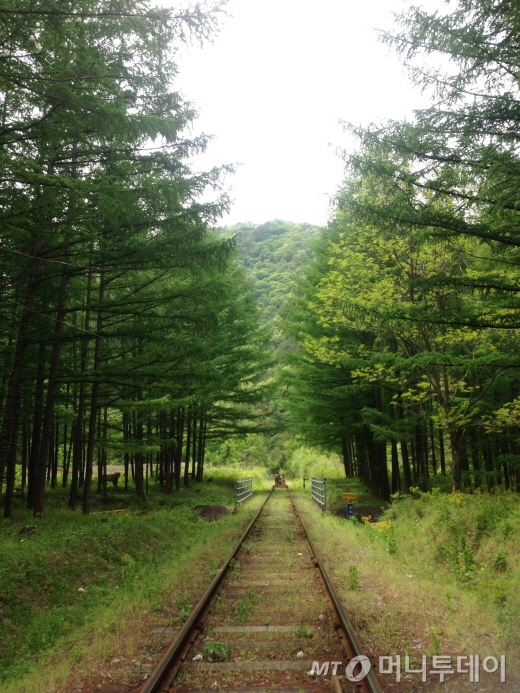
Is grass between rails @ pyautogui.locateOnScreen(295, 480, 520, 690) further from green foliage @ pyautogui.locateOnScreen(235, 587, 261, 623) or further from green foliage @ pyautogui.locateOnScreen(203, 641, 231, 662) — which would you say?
green foliage @ pyautogui.locateOnScreen(203, 641, 231, 662)

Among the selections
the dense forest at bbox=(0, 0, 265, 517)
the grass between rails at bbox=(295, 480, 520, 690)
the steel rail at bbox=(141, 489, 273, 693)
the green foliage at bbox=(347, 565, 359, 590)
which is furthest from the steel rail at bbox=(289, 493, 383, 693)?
the dense forest at bbox=(0, 0, 265, 517)

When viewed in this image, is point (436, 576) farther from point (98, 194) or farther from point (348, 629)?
point (98, 194)

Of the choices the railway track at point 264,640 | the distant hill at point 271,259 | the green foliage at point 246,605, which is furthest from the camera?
the distant hill at point 271,259

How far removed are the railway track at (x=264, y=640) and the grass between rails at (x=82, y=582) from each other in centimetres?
59

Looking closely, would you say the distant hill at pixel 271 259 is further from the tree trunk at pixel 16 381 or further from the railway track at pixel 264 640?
the railway track at pixel 264 640

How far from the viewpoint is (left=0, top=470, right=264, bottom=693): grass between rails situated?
500cm

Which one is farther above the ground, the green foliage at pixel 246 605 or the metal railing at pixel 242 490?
the green foliage at pixel 246 605

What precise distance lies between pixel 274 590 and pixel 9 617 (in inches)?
143

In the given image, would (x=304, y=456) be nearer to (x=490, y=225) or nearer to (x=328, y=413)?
(x=328, y=413)

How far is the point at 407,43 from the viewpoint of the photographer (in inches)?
268

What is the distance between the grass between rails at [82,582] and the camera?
16.4ft

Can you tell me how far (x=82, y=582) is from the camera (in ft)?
24.7

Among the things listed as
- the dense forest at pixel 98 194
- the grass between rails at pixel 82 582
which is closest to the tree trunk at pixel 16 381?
the dense forest at pixel 98 194

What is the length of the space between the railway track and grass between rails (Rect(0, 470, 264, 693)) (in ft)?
1.92
